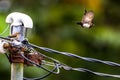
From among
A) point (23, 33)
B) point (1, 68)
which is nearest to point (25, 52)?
point (23, 33)

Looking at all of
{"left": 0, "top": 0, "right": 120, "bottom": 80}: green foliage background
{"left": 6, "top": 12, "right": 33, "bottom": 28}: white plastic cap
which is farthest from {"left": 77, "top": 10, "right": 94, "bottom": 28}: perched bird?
{"left": 0, "top": 0, "right": 120, "bottom": 80}: green foliage background

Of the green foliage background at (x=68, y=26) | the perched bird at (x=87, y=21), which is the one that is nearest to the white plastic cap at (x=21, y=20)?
the perched bird at (x=87, y=21)

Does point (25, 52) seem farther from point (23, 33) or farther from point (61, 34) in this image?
point (61, 34)

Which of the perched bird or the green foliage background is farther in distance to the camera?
the green foliage background

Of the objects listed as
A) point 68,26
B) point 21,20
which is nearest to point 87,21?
point 21,20

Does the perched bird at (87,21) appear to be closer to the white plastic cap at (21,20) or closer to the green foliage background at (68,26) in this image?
the white plastic cap at (21,20)

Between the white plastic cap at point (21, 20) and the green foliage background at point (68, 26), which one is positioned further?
the green foliage background at point (68, 26)

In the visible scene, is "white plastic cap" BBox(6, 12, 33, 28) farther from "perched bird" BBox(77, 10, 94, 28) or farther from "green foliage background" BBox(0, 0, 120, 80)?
"green foliage background" BBox(0, 0, 120, 80)

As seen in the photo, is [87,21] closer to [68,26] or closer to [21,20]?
[21,20]
